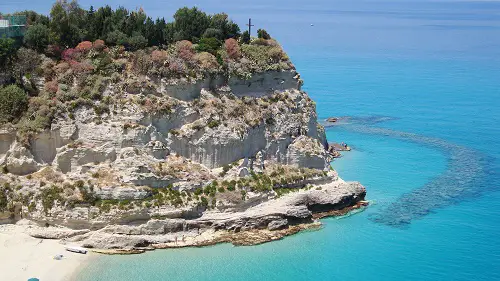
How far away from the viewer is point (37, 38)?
4728cm

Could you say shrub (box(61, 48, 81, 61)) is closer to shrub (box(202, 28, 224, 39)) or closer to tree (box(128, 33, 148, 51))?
tree (box(128, 33, 148, 51))

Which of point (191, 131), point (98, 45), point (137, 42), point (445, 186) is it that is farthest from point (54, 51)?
point (445, 186)

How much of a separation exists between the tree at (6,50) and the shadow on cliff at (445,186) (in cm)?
Result: 2908

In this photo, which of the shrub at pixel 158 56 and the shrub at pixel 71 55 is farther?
the shrub at pixel 71 55

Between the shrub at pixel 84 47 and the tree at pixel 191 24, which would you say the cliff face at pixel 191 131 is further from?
the tree at pixel 191 24

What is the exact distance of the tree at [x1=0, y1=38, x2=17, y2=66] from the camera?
1790 inches

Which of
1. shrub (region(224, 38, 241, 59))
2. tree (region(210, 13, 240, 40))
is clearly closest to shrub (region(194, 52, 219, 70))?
shrub (region(224, 38, 241, 59))

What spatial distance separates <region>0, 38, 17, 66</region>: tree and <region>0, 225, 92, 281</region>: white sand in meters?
13.0

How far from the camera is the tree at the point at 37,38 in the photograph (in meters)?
47.2

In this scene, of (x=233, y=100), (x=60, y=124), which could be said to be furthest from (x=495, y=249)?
(x=60, y=124)

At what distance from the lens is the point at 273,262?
3906 cm

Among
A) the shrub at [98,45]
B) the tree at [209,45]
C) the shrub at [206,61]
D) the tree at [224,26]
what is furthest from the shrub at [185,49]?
the tree at [224,26]

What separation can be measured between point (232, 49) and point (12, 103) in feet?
55.2

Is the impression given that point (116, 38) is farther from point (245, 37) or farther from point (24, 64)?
point (245, 37)
